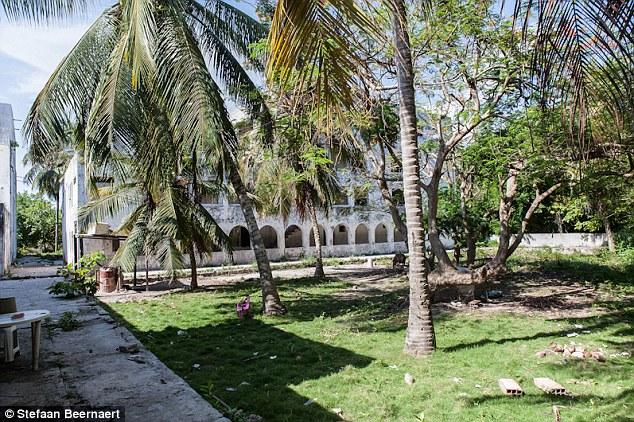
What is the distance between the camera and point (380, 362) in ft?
20.3

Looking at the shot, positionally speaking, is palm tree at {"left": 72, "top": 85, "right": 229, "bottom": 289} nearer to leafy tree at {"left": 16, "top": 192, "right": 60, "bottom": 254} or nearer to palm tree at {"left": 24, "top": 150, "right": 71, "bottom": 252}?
palm tree at {"left": 24, "top": 150, "right": 71, "bottom": 252}

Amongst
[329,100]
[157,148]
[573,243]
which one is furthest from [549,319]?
[573,243]

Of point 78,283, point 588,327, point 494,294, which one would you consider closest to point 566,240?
point 494,294

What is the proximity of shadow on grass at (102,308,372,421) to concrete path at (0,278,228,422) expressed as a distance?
0.54m

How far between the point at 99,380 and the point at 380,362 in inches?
135

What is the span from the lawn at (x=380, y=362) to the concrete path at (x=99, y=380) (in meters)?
0.49

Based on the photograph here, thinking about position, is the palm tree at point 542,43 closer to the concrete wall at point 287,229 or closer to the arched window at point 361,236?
the concrete wall at point 287,229

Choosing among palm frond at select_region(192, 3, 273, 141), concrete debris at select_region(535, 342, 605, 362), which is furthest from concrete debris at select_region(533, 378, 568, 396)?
palm frond at select_region(192, 3, 273, 141)

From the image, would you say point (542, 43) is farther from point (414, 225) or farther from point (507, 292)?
point (507, 292)

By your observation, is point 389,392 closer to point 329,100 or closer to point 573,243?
point 329,100

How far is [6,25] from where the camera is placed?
19.5 ft

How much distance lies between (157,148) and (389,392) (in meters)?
6.93

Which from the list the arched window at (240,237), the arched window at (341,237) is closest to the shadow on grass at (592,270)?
the arched window at (240,237)

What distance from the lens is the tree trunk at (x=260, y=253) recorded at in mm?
9992
